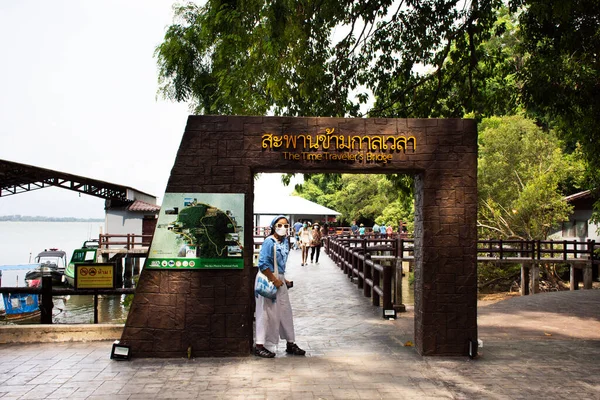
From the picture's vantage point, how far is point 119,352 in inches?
270

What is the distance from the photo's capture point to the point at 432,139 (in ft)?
23.8

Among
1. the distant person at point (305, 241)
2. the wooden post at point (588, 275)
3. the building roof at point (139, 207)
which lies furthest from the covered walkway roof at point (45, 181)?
the wooden post at point (588, 275)

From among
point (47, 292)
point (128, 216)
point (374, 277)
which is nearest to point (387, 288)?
point (374, 277)

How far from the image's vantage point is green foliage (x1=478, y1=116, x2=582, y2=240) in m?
21.2

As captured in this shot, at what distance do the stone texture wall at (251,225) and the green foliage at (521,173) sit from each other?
15163 millimetres

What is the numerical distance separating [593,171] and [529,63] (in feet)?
13.9

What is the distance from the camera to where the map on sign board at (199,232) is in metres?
7.08

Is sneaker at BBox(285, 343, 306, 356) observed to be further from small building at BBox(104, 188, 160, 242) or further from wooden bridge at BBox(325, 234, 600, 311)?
small building at BBox(104, 188, 160, 242)

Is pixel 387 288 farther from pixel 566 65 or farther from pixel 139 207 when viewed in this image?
pixel 139 207

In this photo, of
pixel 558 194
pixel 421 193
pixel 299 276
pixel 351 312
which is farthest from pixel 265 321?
pixel 558 194

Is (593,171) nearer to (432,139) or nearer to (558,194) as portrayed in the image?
(558,194)

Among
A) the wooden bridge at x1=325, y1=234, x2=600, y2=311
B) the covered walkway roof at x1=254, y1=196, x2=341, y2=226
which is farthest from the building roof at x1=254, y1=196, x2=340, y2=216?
the wooden bridge at x1=325, y1=234, x2=600, y2=311

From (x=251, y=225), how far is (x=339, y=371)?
210 cm

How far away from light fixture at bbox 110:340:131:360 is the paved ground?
15 centimetres
